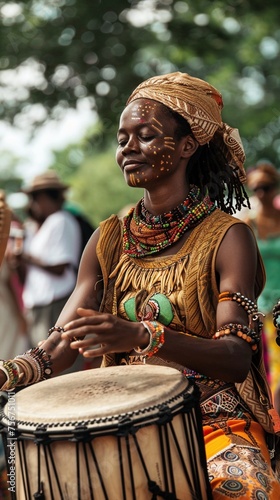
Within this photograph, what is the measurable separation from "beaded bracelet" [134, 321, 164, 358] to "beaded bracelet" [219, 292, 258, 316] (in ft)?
1.18

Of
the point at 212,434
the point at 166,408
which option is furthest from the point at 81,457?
the point at 212,434

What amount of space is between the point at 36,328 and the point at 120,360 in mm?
5624

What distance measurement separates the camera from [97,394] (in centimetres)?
317

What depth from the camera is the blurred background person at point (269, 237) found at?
27.6 ft

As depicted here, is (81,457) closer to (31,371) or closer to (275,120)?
(31,371)

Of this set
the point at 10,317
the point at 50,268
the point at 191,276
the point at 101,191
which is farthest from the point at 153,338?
the point at 101,191

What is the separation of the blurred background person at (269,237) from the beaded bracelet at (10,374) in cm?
470

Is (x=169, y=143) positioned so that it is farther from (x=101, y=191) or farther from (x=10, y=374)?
(x=101, y=191)

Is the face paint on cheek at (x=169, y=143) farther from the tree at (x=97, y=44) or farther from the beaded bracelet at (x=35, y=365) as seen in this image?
the tree at (x=97, y=44)

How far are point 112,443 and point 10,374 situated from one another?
724mm

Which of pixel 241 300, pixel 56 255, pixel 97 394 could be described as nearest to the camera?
pixel 97 394

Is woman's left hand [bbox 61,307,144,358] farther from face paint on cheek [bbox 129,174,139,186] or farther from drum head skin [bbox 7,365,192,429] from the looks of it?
face paint on cheek [bbox 129,174,139,186]

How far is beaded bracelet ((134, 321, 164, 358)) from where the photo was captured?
3273mm

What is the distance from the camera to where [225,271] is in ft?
12.0
